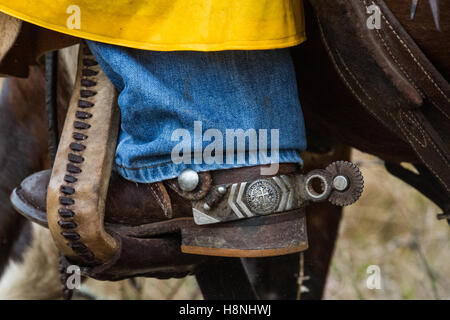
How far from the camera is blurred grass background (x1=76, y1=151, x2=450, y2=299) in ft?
9.77

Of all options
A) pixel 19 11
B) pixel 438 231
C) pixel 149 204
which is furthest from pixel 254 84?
pixel 438 231

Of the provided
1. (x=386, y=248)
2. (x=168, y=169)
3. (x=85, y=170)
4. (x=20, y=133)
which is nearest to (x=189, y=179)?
(x=168, y=169)

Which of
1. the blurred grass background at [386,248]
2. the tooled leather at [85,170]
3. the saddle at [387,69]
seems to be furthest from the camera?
the blurred grass background at [386,248]

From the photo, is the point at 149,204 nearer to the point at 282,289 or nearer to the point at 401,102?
the point at 401,102

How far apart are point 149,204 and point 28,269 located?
99 cm

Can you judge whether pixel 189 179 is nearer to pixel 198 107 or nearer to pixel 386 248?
pixel 198 107

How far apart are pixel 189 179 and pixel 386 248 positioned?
233 cm

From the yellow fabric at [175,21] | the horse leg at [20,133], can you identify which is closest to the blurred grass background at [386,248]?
the horse leg at [20,133]

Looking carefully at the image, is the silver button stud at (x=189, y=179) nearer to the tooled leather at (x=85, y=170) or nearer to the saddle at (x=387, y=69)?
the tooled leather at (x=85, y=170)

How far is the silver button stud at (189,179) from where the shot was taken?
105 centimetres

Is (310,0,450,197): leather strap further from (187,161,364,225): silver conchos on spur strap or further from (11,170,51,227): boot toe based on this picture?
(11,170,51,227): boot toe

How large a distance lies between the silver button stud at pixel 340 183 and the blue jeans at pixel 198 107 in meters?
0.10
